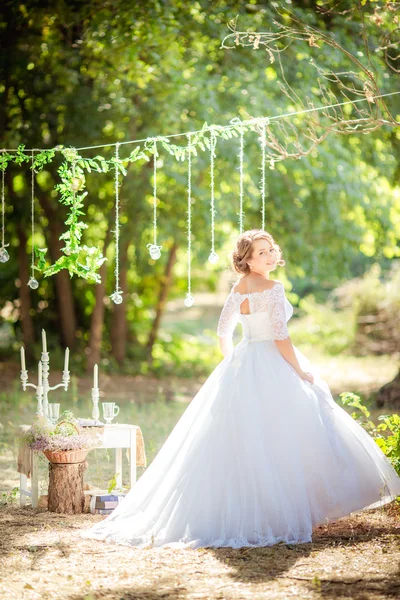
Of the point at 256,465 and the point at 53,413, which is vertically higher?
the point at 53,413

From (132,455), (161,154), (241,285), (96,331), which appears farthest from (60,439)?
(96,331)

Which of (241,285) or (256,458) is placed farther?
(241,285)

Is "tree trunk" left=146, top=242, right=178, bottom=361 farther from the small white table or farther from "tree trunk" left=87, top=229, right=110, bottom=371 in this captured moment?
the small white table

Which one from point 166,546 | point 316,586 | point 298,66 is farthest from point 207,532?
point 298,66

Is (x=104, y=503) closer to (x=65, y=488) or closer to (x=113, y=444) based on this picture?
(x=65, y=488)

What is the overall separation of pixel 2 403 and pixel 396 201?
259 inches

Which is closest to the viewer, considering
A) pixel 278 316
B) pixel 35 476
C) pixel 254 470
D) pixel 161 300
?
pixel 254 470

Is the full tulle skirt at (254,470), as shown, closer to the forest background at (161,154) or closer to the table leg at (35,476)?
the table leg at (35,476)

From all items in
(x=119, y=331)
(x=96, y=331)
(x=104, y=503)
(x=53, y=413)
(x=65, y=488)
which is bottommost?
(x=104, y=503)

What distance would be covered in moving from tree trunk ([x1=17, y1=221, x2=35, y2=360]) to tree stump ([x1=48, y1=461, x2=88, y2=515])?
7891mm

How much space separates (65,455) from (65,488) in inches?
9.9

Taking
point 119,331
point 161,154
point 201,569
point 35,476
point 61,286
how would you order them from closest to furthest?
point 201,569
point 35,476
point 161,154
point 61,286
point 119,331

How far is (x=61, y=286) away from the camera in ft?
43.7

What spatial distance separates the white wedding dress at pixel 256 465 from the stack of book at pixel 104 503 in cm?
42
